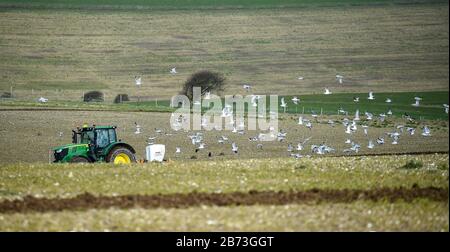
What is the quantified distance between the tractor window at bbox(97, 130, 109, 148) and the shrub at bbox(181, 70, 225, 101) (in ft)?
165

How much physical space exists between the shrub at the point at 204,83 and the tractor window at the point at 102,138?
50310mm

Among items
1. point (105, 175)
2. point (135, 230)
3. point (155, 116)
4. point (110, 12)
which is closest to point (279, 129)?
point (155, 116)

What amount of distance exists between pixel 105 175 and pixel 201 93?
61338mm

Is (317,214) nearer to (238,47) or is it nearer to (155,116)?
(155,116)

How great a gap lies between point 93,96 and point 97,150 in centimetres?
5078

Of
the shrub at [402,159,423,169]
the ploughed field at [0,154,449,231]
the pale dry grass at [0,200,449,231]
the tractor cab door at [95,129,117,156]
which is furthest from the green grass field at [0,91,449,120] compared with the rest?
the pale dry grass at [0,200,449,231]

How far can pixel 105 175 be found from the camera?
2658 centimetres

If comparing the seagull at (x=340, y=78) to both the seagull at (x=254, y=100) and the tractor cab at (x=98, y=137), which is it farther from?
the tractor cab at (x=98, y=137)

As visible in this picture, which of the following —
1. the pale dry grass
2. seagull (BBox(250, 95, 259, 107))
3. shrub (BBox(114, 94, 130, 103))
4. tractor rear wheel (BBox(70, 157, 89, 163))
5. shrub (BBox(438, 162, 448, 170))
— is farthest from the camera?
shrub (BBox(114, 94, 130, 103))

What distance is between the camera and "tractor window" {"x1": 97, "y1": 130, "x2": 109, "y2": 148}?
122ft

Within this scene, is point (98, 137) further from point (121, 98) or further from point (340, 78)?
point (340, 78)

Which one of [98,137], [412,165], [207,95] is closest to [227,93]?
[207,95]

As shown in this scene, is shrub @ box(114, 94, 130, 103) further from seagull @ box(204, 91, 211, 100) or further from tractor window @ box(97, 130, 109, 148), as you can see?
tractor window @ box(97, 130, 109, 148)

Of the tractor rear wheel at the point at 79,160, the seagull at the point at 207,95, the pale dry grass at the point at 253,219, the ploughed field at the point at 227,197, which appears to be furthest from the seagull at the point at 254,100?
the pale dry grass at the point at 253,219
